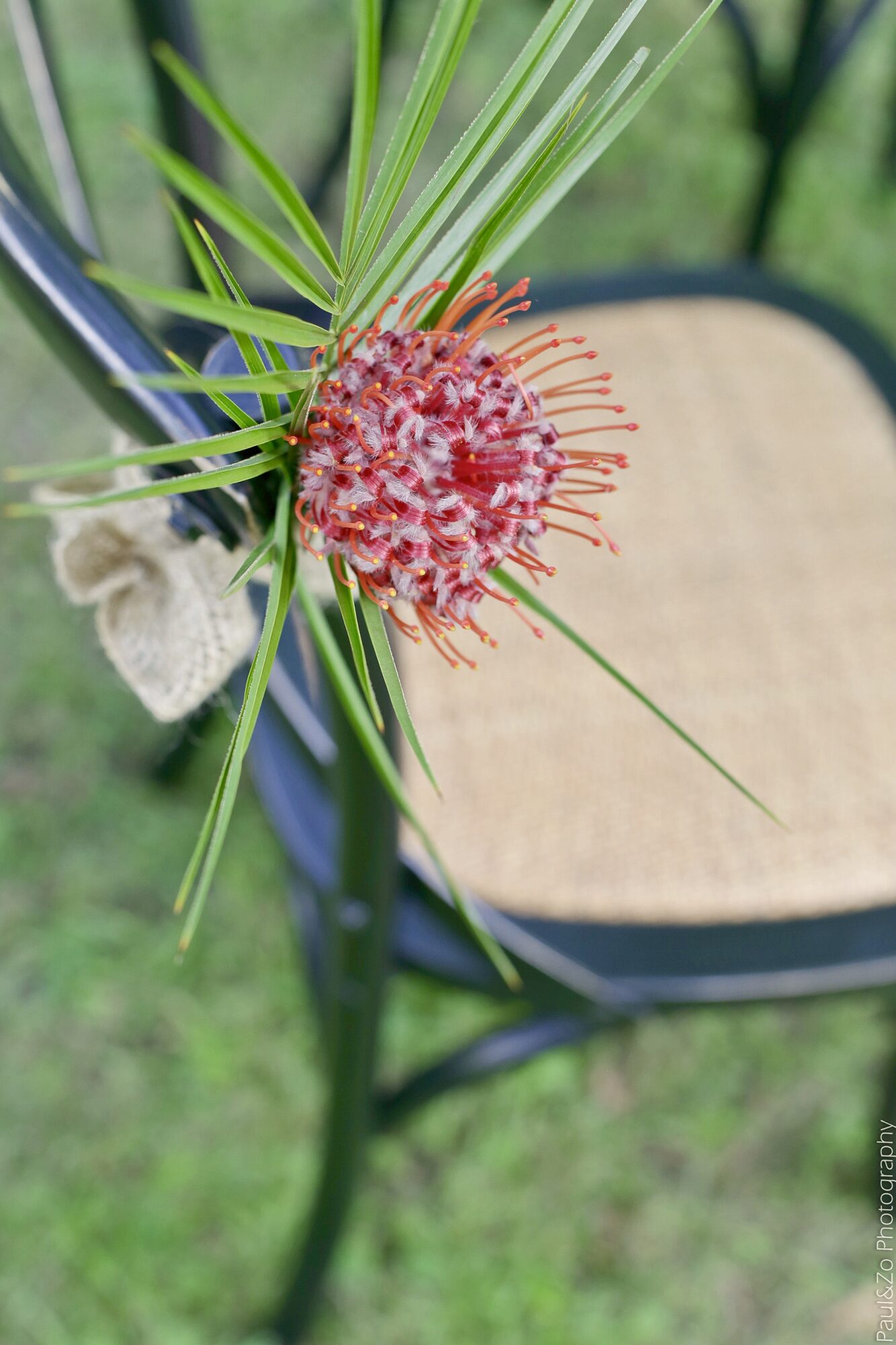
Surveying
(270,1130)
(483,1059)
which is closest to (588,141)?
(483,1059)

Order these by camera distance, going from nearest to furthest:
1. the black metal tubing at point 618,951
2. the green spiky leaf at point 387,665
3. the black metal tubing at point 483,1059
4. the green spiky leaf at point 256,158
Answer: the green spiky leaf at point 256,158 → the green spiky leaf at point 387,665 → the black metal tubing at point 618,951 → the black metal tubing at point 483,1059

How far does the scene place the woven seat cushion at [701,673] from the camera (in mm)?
584

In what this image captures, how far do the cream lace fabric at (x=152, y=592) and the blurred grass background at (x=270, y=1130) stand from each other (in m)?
0.58

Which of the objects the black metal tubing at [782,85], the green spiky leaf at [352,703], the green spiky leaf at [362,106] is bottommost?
the black metal tubing at [782,85]

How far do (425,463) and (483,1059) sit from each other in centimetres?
62

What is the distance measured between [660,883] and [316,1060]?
17.7 inches

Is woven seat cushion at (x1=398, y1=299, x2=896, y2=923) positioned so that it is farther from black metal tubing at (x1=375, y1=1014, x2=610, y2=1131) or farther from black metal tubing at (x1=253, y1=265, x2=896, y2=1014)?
black metal tubing at (x1=375, y1=1014, x2=610, y2=1131)

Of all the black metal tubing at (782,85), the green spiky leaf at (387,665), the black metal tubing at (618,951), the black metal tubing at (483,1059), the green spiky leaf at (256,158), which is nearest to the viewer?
the green spiky leaf at (256,158)

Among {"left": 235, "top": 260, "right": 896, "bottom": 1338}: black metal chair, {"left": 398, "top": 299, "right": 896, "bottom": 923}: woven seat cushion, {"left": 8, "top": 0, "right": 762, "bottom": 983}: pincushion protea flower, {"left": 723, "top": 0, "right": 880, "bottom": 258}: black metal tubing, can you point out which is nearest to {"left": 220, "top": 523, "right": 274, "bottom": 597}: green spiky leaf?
{"left": 8, "top": 0, "right": 762, "bottom": 983}: pincushion protea flower

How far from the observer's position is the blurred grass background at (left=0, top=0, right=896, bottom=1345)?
2.79 feet

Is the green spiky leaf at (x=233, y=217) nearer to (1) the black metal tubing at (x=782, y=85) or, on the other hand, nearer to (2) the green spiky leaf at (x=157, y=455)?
(2) the green spiky leaf at (x=157, y=455)

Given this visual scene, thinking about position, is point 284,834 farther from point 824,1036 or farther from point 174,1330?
point 824,1036

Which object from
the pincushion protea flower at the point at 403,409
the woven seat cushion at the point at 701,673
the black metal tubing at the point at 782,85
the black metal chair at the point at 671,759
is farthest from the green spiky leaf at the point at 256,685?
the black metal tubing at the point at 782,85

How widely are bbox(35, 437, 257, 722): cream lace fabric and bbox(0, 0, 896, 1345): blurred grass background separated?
584mm
